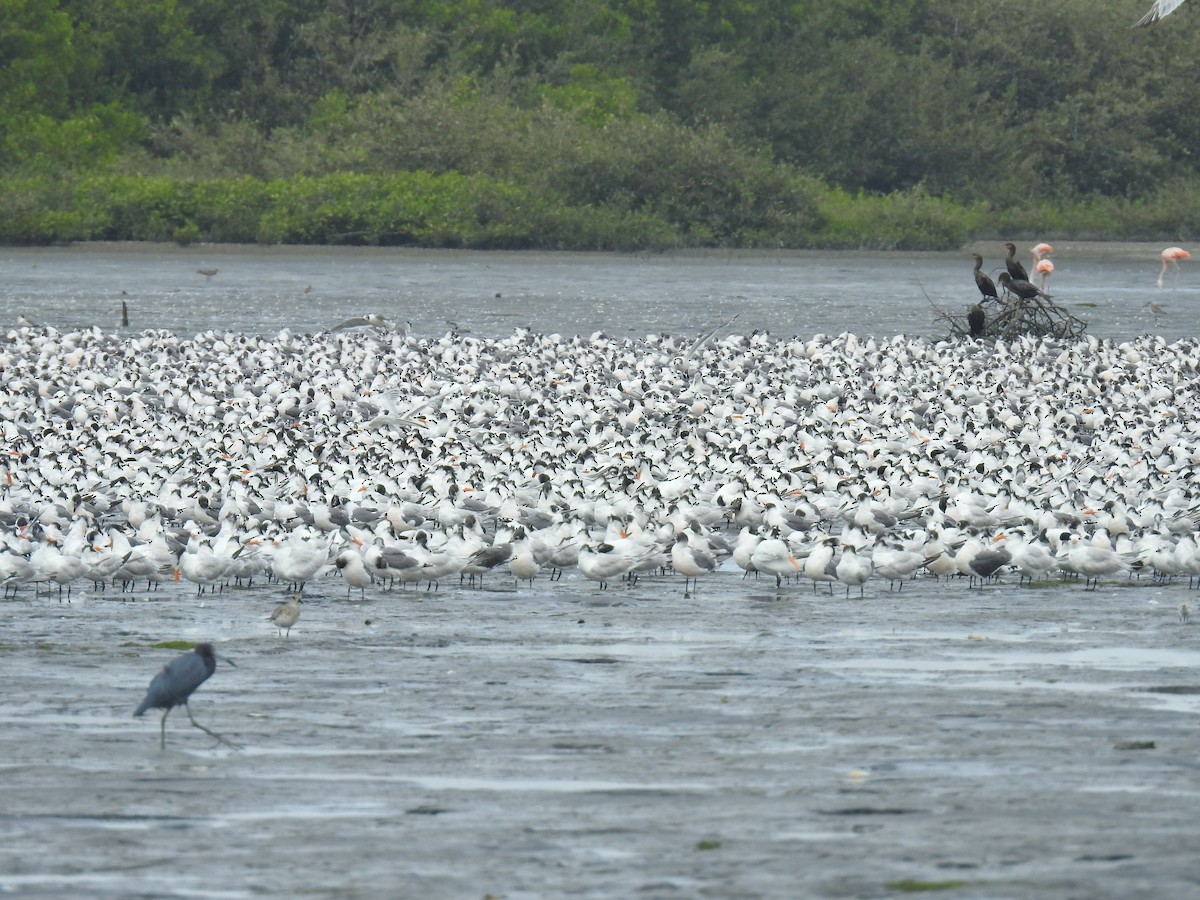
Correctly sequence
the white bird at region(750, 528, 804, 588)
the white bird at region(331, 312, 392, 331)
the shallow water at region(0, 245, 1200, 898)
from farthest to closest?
the white bird at region(331, 312, 392, 331), the white bird at region(750, 528, 804, 588), the shallow water at region(0, 245, 1200, 898)

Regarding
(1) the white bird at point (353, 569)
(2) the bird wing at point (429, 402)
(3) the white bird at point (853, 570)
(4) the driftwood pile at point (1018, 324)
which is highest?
(4) the driftwood pile at point (1018, 324)

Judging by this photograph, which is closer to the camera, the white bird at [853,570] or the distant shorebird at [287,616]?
the distant shorebird at [287,616]

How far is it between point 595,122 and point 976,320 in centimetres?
3830

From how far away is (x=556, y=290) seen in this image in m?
43.6

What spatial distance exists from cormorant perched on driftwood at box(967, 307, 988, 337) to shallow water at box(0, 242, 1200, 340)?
4085mm

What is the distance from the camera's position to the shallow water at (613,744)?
6.25 meters

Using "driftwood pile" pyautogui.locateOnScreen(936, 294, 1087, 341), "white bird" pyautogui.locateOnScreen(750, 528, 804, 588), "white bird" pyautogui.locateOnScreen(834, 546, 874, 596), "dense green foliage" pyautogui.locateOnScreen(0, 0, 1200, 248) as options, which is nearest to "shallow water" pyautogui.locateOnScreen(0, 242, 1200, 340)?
"dense green foliage" pyautogui.locateOnScreen(0, 0, 1200, 248)

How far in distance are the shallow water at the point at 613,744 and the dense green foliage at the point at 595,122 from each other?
47.0 metres

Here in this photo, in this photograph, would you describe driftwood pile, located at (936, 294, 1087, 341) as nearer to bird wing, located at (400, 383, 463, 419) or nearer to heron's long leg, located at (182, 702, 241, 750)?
bird wing, located at (400, 383, 463, 419)

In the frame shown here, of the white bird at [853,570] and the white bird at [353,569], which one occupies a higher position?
the white bird at [853,570]

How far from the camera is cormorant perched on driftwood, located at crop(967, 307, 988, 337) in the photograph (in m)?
27.1

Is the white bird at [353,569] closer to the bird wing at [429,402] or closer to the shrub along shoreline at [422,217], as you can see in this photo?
the bird wing at [429,402]

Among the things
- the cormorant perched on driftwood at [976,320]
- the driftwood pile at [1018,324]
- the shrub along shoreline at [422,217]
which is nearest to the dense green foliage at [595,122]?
the shrub along shoreline at [422,217]

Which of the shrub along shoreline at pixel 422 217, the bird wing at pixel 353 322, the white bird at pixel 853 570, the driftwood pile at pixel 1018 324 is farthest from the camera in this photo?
the shrub along shoreline at pixel 422 217
